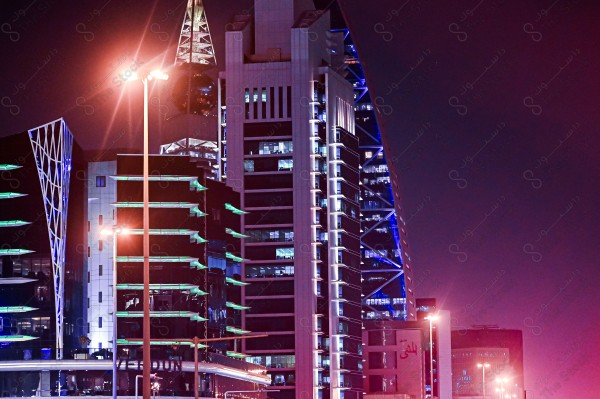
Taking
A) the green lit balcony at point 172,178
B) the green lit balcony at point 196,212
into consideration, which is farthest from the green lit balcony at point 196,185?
the green lit balcony at point 196,212

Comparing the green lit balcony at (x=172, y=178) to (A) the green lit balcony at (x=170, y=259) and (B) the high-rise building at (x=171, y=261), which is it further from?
(A) the green lit balcony at (x=170, y=259)

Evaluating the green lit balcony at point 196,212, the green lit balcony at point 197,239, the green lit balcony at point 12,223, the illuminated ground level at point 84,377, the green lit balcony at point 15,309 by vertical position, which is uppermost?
the green lit balcony at point 196,212

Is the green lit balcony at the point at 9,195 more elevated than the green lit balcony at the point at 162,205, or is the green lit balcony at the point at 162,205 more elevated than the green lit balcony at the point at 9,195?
the green lit balcony at the point at 9,195

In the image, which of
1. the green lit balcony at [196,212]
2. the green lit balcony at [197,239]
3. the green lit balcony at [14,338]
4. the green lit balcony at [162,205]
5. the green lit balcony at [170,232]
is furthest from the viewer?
the green lit balcony at [196,212]

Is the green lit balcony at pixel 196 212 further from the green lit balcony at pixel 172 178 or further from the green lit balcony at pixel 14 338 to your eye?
the green lit balcony at pixel 14 338

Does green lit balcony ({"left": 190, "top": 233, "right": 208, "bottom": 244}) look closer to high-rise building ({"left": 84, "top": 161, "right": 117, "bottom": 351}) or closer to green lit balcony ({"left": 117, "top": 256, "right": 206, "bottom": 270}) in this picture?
green lit balcony ({"left": 117, "top": 256, "right": 206, "bottom": 270})

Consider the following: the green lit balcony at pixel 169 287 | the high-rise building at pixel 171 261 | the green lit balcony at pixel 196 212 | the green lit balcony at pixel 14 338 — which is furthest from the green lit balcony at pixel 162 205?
the green lit balcony at pixel 14 338

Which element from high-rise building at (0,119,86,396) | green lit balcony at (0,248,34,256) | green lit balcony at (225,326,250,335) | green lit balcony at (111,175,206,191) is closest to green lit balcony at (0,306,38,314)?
high-rise building at (0,119,86,396)

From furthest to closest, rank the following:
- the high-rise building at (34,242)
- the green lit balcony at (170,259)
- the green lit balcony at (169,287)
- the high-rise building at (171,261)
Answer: the green lit balcony at (170,259) → the green lit balcony at (169,287) → the high-rise building at (171,261) → the high-rise building at (34,242)

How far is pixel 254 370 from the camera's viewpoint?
18288cm

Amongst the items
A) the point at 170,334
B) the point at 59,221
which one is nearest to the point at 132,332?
the point at 170,334

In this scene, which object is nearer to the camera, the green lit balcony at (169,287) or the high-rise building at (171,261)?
the high-rise building at (171,261)

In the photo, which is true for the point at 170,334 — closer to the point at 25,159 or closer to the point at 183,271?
the point at 183,271

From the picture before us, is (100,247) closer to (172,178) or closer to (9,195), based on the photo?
(172,178)
